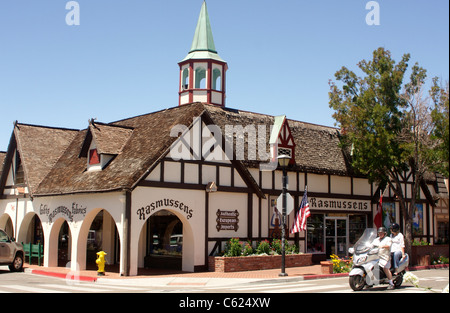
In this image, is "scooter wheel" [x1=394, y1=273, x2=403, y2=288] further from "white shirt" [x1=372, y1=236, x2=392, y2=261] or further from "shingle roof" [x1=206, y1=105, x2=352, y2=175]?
"shingle roof" [x1=206, y1=105, x2=352, y2=175]

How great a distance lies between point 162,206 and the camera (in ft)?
70.3

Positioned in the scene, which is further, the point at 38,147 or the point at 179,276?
the point at 38,147

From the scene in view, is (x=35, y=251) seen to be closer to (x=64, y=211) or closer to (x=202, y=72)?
(x=64, y=211)

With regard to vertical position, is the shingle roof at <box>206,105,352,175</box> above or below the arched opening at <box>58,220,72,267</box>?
above

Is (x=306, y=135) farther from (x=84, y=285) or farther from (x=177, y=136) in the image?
(x=84, y=285)

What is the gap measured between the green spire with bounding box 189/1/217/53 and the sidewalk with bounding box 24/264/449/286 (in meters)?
15.0

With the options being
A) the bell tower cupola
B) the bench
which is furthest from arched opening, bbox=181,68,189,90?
the bench

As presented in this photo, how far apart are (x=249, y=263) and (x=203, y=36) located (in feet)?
52.2

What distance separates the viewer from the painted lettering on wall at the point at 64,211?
22.9 metres

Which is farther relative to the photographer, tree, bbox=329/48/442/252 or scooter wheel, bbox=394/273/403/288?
tree, bbox=329/48/442/252

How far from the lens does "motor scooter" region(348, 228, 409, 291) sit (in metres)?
14.3

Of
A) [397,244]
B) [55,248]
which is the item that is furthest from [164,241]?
[397,244]
